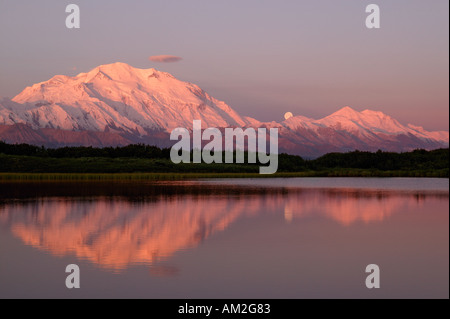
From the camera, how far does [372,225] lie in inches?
1281

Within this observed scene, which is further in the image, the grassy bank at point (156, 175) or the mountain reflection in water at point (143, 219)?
the grassy bank at point (156, 175)

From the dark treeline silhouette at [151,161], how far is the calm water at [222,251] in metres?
87.7

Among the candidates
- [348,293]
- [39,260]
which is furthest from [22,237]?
[348,293]

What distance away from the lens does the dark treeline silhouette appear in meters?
127

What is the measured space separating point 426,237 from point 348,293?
12.7m

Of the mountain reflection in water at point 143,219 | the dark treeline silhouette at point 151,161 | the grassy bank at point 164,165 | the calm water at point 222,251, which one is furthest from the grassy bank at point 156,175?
the calm water at point 222,251

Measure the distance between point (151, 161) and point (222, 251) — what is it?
397 feet

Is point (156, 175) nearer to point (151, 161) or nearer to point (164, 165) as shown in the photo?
point (164, 165)

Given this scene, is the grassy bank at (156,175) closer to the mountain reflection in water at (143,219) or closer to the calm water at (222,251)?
the mountain reflection in water at (143,219)

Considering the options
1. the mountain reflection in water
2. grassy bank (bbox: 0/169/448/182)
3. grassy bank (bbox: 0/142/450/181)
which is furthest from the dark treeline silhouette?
the mountain reflection in water

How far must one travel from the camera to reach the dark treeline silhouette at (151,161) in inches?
5010

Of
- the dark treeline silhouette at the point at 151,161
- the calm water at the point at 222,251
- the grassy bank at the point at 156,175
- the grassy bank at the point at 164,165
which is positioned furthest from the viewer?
the dark treeline silhouette at the point at 151,161

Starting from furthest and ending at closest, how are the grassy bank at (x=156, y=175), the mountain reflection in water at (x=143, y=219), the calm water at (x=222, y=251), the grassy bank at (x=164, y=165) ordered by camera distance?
the grassy bank at (x=164, y=165)
the grassy bank at (x=156, y=175)
the mountain reflection in water at (x=143, y=219)
the calm water at (x=222, y=251)

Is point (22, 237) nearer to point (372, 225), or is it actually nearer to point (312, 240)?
point (312, 240)
